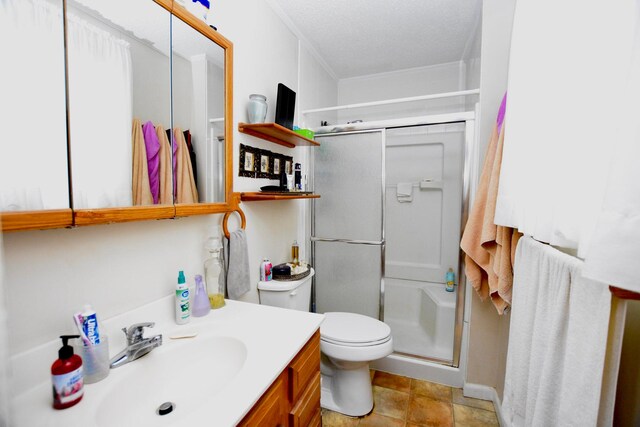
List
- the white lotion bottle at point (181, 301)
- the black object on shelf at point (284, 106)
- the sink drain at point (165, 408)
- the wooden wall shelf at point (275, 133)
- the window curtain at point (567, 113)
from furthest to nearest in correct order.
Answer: the black object on shelf at point (284, 106)
the wooden wall shelf at point (275, 133)
the white lotion bottle at point (181, 301)
the sink drain at point (165, 408)
the window curtain at point (567, 113)

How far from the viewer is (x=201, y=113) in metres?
1.16

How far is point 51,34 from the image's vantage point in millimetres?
684

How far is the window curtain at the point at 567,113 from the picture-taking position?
554 millimetres

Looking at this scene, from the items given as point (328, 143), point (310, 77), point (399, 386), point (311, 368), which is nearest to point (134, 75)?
point (311, 368)

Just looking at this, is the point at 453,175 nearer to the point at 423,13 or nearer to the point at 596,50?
the point at 423,13

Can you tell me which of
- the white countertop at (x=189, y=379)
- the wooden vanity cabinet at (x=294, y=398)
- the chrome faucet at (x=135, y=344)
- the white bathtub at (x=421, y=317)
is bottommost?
the white bathtub at (x=421, y=317)

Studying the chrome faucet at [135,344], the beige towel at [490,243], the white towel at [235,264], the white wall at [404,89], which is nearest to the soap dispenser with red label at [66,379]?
the chrome faucet at [135,344]

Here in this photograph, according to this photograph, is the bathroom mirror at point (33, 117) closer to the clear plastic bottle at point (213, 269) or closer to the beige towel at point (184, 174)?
the beige towel at point (184, 174)

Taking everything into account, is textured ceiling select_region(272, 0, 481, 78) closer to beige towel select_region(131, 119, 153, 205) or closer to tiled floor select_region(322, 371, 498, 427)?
beige towel select_region(131, 119, 153, 205)

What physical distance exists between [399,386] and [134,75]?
89.1 inches

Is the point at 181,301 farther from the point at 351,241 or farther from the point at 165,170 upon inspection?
the point at 351,241

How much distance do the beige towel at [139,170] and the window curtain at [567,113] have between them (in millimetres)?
1193

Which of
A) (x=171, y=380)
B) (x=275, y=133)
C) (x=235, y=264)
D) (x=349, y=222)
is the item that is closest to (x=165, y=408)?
(x=171, y=380)

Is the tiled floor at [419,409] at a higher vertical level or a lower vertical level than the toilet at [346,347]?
lower
